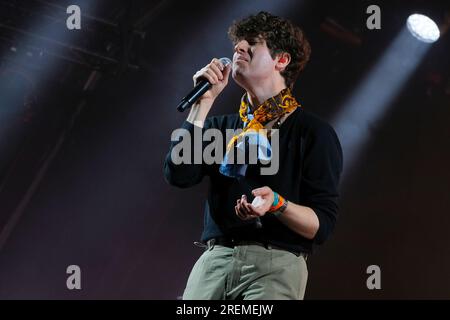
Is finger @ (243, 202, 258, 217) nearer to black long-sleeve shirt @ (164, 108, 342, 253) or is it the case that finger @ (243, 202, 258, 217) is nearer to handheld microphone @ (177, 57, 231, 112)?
black long-sleeve shirt @ (164, 108, 342, 253)

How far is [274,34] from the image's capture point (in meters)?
2.08

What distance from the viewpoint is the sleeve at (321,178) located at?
1.84 metres

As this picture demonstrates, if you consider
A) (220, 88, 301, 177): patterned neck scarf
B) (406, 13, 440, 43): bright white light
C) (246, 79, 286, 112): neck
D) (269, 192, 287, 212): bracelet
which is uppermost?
(406, 13, 440, 43): bright white light

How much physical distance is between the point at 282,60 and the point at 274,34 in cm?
9

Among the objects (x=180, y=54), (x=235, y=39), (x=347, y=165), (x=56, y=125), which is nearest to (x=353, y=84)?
(x=347, y=165)

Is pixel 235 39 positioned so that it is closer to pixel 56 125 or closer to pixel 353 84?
pixel 353 84

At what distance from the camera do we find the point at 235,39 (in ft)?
6.97

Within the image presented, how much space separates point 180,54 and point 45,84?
1.18 metres

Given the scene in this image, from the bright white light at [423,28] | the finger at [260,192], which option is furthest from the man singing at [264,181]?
the bright white light at [423,28]

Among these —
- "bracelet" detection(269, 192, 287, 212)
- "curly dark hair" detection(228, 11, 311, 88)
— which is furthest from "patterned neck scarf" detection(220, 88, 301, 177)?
"bracelet" detection(269, 192, 287, 212)

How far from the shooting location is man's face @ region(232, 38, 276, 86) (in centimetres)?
200

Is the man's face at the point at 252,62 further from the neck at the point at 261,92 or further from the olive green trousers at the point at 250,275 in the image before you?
the olive green trousers at the point at 250,275

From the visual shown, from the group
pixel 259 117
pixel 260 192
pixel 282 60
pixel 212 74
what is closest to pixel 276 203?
pixel 260 192

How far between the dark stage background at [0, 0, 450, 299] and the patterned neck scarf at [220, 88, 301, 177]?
295 centimetres
